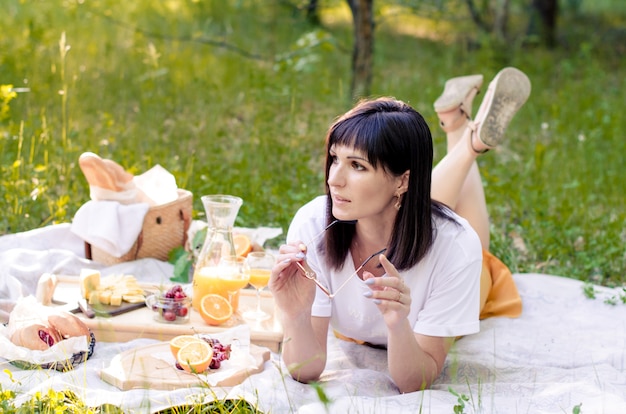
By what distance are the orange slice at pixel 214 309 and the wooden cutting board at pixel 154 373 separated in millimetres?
262

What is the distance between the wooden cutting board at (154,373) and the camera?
9.27ft

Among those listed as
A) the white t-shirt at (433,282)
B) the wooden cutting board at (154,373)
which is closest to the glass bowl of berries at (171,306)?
the wooden cutting board at (154,373)

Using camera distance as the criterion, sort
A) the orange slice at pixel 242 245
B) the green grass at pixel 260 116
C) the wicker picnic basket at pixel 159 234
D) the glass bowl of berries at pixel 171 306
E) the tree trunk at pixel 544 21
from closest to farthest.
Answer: the glass bowl of berries at pixel 171 306
the orange slice at pixel 242 245
the wicker picnic basket at pixel 159 234
the green grass at pixel 260 116
the tree trunk at pixel 544 21

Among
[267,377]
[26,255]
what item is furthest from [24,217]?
[267,377]

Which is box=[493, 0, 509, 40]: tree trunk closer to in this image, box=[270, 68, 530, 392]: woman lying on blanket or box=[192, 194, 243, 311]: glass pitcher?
box=[192, 194, 243, 311]: glass pitcher

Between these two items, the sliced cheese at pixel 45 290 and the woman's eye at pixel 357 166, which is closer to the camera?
the woman's eye at pixel 357 166

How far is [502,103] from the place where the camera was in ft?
12.5

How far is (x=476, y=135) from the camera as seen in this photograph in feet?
12.1

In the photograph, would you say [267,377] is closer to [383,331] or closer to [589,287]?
[383,331]

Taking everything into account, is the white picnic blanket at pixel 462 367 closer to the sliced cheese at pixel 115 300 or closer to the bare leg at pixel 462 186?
the sliced cheese at pixel 115 300

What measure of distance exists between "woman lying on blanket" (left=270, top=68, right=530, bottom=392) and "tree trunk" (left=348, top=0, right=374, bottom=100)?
3614 mm

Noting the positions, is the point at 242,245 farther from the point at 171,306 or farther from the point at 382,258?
the point at 382,258

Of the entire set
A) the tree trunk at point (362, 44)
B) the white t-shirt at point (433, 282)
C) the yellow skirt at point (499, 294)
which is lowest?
the yellow skirt at point (499, 294)

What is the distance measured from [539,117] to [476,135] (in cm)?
395
